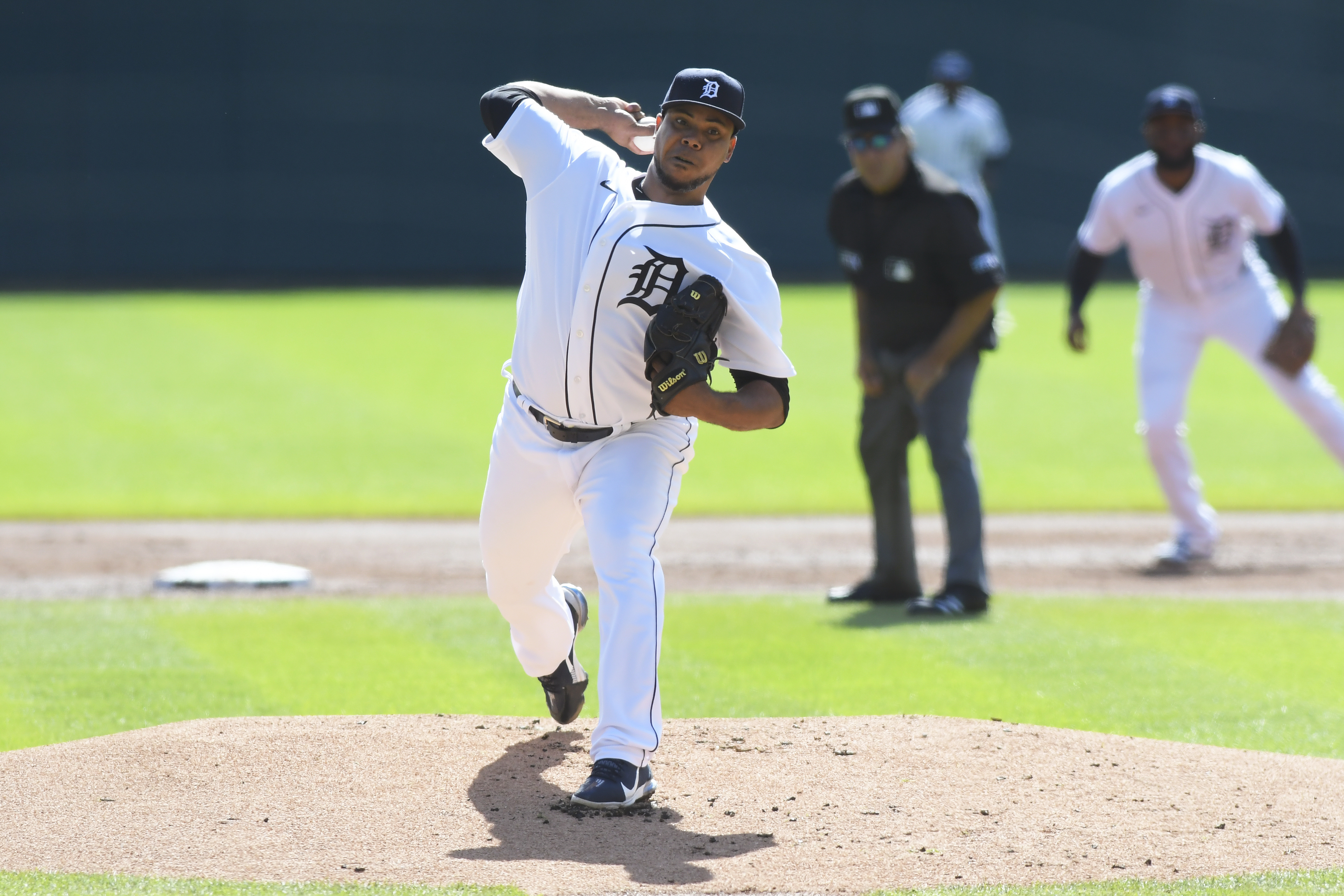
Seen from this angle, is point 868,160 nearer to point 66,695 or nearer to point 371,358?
point 66,695

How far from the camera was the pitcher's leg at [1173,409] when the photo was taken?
349 inches

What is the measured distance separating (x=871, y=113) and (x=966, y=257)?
783mm

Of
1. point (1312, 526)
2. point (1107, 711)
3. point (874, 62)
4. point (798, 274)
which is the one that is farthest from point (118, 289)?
point (1107, 711)

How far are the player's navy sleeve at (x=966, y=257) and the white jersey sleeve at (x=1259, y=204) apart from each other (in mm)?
2061

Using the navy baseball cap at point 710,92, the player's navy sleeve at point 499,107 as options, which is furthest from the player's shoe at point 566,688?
the navy baseball cap at point 710,92

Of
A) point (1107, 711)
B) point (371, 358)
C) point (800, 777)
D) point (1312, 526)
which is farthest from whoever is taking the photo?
point (371, 358)

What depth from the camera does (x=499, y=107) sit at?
4.92 m

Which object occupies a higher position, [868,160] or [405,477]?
[868,160]

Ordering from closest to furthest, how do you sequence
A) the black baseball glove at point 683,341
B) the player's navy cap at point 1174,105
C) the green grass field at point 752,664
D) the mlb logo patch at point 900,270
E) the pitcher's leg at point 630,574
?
the black baseball glove at point 683,341 → the pitcher's leg at point 630,574 → the green grass field at point 752,664 → the mlb logo patch at point 900,270 → the player's navy cap at point 1174,105

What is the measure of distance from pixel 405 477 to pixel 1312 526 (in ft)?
19.5

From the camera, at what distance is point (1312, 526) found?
33.1 ft

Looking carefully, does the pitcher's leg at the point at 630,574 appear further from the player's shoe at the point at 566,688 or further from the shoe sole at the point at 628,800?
the player's shoe at the point at 566,688

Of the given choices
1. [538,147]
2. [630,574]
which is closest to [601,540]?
[630,574]

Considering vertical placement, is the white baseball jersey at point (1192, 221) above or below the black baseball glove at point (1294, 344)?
above
